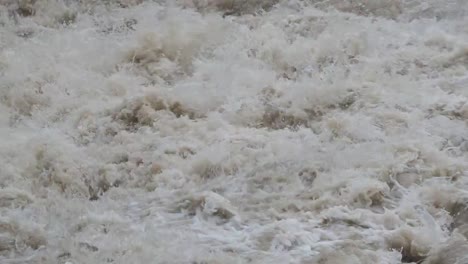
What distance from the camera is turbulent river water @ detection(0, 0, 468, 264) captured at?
10.5 ft

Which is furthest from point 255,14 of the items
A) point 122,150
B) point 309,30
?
point 122,150

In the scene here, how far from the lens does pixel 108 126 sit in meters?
4.22

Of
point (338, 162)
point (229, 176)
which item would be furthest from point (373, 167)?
point (229, 176)

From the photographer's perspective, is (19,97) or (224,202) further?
(19,97)

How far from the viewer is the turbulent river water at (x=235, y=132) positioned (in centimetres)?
321

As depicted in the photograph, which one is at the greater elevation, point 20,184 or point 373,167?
point 373,167

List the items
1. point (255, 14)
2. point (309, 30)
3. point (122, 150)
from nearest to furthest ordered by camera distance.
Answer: point (122, 150) < point (309, 30) < point (255, 14)

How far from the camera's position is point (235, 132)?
4.07 meters

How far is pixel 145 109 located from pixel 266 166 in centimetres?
98

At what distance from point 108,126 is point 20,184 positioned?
0.74 m

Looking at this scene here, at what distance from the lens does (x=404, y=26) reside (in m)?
5.33

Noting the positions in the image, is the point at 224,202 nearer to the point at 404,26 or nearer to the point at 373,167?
the point at 373,167

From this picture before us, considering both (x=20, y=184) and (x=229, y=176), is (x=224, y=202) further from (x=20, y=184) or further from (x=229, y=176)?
(x=20, y=184)

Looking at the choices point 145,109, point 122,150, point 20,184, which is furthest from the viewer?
point 145,109
